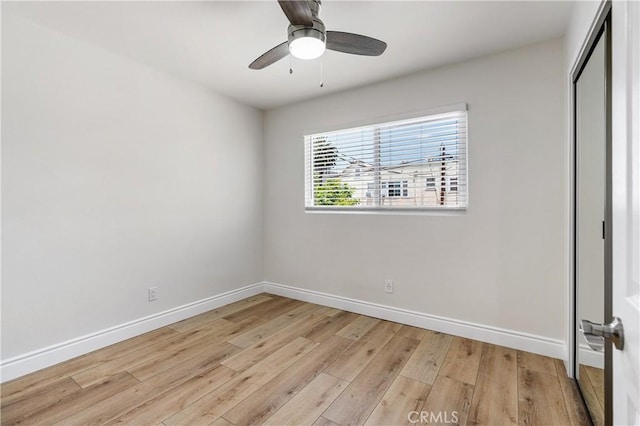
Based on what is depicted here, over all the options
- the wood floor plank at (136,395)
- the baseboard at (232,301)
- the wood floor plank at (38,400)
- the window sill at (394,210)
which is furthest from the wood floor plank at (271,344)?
the window sill at (394,210)

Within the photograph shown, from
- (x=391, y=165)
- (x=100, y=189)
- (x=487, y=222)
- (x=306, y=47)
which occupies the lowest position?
(x=487, y=222)

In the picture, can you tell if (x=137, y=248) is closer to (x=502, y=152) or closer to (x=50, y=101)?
(x=50, y=101)

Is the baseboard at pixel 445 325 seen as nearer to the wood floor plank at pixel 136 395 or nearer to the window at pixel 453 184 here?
the window at pixel 453 184

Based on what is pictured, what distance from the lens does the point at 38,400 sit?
181 centimetres

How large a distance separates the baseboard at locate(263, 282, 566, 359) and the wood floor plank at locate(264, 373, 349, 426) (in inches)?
46.0

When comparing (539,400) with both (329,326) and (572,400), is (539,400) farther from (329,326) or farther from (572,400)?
(329,326)

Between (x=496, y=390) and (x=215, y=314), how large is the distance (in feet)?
8.61

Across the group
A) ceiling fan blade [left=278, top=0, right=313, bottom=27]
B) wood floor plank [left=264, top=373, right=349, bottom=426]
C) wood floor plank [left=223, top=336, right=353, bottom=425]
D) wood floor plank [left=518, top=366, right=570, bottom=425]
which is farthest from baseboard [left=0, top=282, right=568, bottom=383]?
ceiling fan blade [left=278, top=0, right=313, bottom=27]

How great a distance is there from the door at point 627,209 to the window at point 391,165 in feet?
6.54

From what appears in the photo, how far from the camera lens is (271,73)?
2.86 m

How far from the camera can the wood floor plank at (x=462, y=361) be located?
6.72 feet

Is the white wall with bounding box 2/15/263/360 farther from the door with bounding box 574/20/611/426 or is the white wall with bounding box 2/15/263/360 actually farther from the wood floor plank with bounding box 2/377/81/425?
the door with bounding box 574/20/611/426

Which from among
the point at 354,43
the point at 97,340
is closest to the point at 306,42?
Answer: the point at 354,43

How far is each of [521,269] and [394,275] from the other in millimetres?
1084
